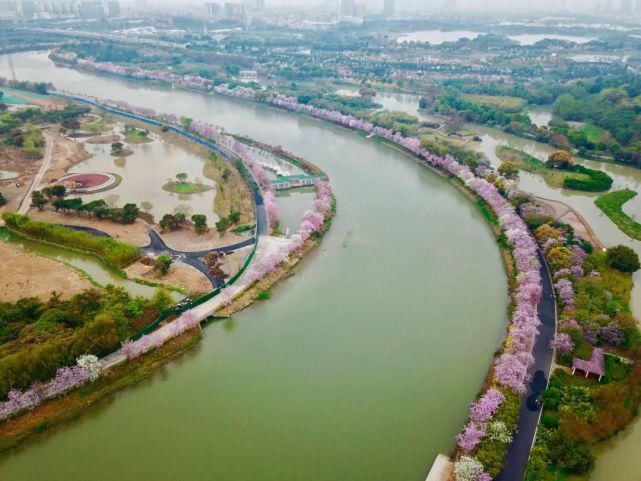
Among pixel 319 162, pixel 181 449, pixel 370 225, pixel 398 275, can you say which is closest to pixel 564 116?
pixel 319 162

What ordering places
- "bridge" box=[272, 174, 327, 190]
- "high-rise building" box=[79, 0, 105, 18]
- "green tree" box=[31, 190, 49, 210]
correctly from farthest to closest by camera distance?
"high-rise building" box=[79, 0, 105, 18]
"bridge" box=[272, 174, 327, 190]
"green tree" box=[31, 190, 49, 210]

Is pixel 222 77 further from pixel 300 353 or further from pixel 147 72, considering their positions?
pixel 300 353

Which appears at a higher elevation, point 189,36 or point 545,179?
point 189,36

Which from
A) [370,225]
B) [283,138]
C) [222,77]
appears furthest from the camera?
[222,77]

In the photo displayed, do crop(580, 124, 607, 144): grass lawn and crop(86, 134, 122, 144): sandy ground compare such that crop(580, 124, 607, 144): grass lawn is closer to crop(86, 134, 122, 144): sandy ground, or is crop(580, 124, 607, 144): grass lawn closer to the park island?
the park island

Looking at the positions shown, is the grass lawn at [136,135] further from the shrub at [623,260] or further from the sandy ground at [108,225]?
the shrub at [623,260]

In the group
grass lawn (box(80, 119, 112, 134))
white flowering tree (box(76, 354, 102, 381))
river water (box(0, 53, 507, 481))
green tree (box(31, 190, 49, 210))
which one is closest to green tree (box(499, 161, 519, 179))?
river water (box(0, 53, 507, 481))

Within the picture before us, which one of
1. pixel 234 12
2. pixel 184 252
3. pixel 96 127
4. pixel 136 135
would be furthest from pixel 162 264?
pixel 234 12
